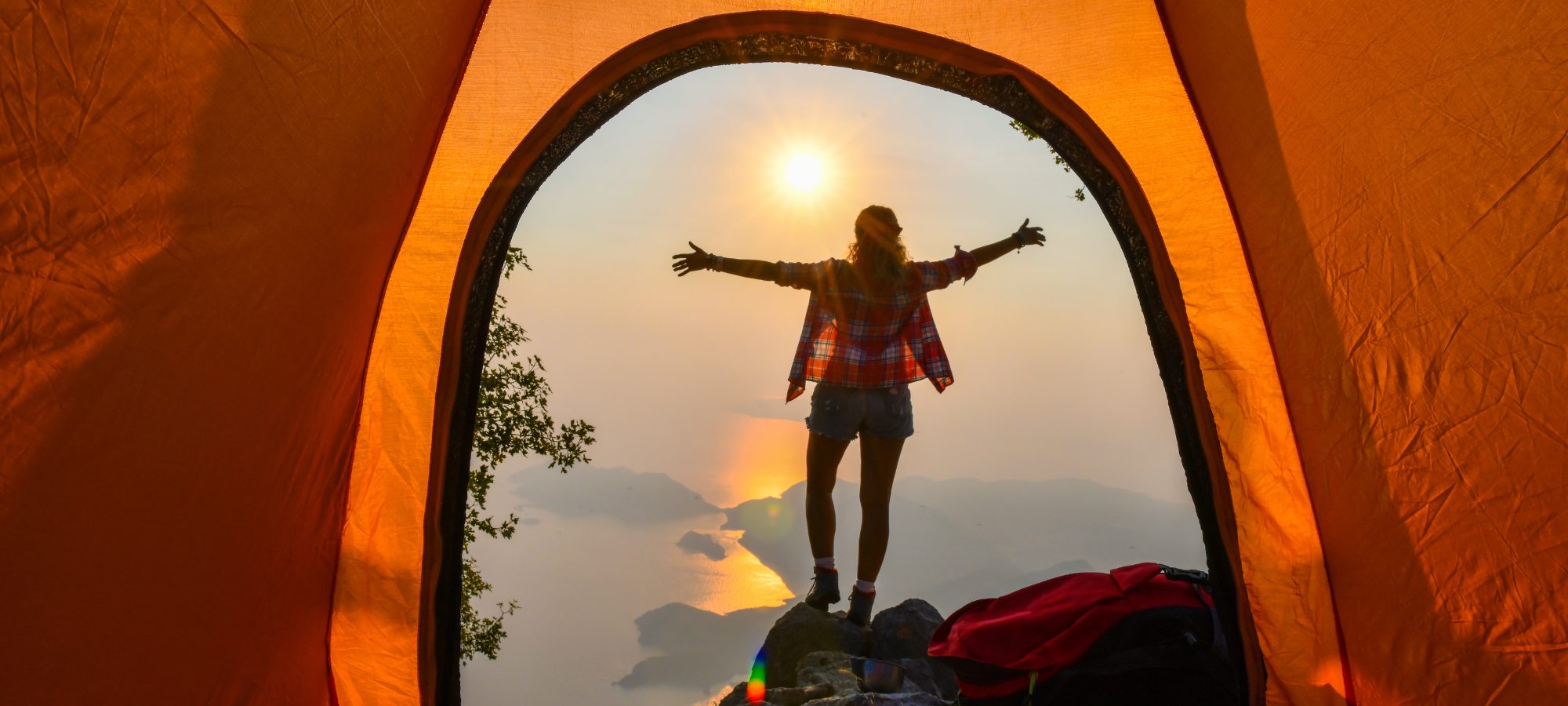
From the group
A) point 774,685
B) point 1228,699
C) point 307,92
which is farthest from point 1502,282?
point 774,685

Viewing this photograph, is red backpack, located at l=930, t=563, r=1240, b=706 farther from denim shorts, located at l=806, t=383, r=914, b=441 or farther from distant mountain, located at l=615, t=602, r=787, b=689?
distant mountain, located at l=615, t=602, r=787, b=689

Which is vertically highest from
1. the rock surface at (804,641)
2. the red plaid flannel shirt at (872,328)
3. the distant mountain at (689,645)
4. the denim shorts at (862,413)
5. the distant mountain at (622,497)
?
the distant mountain at (622,497)

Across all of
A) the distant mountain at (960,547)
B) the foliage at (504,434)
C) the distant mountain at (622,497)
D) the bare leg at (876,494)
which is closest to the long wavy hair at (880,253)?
the bare leg at (876,494)

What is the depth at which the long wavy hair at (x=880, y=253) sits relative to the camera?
356 cm

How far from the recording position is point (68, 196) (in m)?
1.25

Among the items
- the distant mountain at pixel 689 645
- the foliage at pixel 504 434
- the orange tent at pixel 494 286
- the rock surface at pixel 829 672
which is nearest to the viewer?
the orange tent at pixel 494 286

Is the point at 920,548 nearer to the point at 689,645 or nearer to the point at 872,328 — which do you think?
the point at 689,645

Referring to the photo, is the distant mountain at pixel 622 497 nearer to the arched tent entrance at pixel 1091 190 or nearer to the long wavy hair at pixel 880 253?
the long wavy hair at pixel 880 253

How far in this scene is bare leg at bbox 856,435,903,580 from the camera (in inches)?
140

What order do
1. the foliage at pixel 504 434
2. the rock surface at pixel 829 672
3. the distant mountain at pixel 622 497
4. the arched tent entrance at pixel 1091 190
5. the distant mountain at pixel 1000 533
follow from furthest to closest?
the distant mountain at pixel 622 497 → the distant mountain at pixel 1000 533 → the foliage at pixel 504 434 → the rock surface at pixel 829 672 → the arched tent entrance at pixel 1091 190

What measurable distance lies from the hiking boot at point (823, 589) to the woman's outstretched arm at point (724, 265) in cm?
137

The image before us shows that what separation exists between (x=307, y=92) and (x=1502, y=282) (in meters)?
2.46

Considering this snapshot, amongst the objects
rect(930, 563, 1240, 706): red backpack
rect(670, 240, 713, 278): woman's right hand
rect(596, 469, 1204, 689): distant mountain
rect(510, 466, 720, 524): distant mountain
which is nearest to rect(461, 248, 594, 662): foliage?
rect(670, 240, 713, 278): woman's right hand

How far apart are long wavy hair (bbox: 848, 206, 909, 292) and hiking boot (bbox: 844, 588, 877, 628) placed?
4.57 ft
